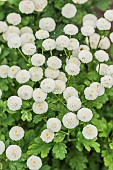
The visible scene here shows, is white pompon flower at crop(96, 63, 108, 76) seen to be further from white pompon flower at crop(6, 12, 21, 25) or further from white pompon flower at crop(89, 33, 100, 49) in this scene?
white pompon flower at crop(6, 12, 21, 25)

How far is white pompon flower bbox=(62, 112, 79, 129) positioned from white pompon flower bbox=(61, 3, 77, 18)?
886mm

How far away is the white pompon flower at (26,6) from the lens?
347cm

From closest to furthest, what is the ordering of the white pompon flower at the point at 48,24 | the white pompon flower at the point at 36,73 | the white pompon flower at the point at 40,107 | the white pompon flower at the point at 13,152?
the white pompon flower at the point at 13,152
the white pompon flower at the point at 40,107
the white pompon flower at the point at 36,73
the white pompon flower at the point at 48,24

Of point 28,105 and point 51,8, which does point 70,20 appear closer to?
point 51,8

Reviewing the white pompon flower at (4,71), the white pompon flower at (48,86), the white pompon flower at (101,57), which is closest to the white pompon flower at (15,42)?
the white pompon flower at (4,71)

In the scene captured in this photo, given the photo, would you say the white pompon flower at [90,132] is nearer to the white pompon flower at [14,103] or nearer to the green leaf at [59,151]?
the green leaf at [59,151]

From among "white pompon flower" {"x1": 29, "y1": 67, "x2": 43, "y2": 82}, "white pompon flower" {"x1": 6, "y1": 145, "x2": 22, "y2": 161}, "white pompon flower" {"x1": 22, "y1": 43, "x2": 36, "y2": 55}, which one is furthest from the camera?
"white pompon flower" {"x1": 22, "y1": 43, "x2": 36, "y2": 55}

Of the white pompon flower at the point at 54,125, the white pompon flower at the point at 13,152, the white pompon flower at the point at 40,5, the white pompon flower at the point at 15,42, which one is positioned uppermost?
the white pompon flower at the point at 40,5

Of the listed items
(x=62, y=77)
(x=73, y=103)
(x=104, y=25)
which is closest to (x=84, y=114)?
(x=73, y=103)

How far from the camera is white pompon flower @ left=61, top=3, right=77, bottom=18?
3518mm

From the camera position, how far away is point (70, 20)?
12.2 ft

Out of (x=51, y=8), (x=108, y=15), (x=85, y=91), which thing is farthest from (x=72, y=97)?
(x=51, y=8)

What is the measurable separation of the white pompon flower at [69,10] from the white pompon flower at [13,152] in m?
1.10

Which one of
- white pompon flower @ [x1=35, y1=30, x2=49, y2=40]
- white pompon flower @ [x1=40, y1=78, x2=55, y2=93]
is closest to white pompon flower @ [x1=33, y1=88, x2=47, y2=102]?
white pompon flower @ [x1=40, y1=78, x2=55, y2=93]
